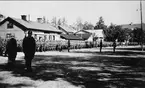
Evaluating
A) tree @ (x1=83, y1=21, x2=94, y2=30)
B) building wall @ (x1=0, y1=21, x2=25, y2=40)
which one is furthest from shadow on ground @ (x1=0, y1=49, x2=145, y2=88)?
tree @ (x1=83, y1=21, x2=94, y2=30)

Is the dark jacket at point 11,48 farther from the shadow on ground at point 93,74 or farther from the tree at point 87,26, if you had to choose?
the tree at point 87,26

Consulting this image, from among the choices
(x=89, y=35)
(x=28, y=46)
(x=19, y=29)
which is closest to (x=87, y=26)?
(x=89, y=35)

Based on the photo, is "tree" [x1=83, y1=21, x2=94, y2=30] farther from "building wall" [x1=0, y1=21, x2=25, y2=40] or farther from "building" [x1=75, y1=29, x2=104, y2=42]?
"building wall" [x1=0, y1=21, x2=25, y2=40]

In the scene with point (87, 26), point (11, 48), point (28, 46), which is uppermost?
point (87, 26)

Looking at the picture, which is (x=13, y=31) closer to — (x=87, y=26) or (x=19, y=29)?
(x=19, y=29)

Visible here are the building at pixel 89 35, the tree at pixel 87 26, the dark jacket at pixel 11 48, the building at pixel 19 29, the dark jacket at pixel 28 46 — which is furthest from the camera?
the tree at pixel 87 26

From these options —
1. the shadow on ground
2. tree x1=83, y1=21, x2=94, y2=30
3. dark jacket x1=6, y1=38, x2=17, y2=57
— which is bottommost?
the shadow on ground

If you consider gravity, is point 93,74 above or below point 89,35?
below

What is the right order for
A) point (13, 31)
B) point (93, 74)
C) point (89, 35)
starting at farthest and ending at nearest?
point (89, 35)
point (13, 31)
point (93, 74)

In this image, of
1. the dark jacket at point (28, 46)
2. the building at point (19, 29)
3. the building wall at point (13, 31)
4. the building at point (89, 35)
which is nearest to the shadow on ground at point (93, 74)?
the dark jacket at point (28, 46)

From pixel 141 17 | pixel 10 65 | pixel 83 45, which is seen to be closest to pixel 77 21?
pixel 83 45

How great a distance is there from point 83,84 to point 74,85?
367mm

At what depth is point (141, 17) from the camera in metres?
34.2

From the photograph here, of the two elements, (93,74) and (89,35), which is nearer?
(93,74)
